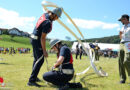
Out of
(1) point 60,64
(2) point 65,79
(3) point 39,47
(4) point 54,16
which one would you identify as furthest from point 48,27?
(2) point 65,79

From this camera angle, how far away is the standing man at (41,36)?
15.0 ft

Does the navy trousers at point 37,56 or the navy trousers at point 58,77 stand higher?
the navy trousers at point 37,56

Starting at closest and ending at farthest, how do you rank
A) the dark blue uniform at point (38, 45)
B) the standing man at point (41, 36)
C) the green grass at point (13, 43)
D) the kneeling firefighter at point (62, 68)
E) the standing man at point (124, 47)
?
1. the kneeling firefighter at point (62, 68)
2. the standing man at point (41, 36)
3. the dark blue uniform at point (38, 45)
4. the standing man at point (124, 47)
5. the green grass at point (13, 43)

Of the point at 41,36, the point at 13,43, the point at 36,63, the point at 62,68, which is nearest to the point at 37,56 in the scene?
the point at 36,63

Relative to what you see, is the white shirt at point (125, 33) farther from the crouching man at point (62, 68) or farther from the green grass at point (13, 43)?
the green grass at point (13, 43)

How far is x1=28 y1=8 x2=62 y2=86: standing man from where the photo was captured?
458cm

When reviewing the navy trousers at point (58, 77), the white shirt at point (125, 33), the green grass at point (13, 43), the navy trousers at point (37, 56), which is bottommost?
the navy trousers at point (58, 77)

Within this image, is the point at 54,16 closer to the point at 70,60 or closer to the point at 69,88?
the point at 70,60

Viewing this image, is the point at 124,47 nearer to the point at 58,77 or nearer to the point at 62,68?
the point at 62,68

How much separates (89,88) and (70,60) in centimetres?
97

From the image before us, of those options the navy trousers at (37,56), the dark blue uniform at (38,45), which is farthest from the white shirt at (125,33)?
the navy trousers at (37,56)

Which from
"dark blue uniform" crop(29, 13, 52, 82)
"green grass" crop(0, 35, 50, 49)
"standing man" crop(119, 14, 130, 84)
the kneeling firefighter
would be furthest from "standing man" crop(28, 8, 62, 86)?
"green grass" crop(0, 35, 50, 49)

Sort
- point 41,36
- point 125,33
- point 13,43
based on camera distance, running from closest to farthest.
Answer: point 41,36, point 125,33, point 13,43

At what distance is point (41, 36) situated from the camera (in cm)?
462
